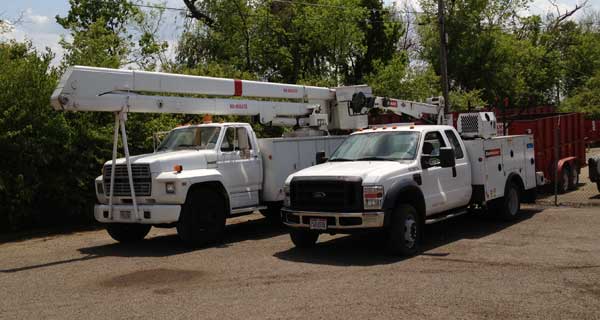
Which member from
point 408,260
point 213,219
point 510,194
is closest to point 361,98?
point 510,194

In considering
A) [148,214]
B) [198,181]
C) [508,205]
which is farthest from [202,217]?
[508,205]

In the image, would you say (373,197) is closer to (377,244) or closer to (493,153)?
(377,244)

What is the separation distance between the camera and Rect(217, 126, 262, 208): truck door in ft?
38.8

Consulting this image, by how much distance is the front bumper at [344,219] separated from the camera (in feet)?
29.6

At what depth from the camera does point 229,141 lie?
1216 cm

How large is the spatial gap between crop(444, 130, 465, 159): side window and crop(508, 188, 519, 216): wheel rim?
6.24 feet

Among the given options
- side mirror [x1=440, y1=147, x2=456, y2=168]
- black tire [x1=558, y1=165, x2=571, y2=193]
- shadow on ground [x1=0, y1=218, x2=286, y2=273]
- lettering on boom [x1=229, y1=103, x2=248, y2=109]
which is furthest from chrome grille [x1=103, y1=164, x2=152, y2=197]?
black tire [x1=558, y1=165, x2=571, y2=193]

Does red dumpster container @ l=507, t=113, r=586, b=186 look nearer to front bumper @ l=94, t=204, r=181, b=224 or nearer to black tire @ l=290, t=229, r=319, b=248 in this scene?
black tire @ l=290, t=229, r=319, b=248

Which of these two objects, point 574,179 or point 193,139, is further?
point 574,179

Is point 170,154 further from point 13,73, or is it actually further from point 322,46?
point 322,46

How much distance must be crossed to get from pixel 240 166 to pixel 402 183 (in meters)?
3.78

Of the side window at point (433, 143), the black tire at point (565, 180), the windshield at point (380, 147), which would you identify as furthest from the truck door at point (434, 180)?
the black tire at point (565, 180)

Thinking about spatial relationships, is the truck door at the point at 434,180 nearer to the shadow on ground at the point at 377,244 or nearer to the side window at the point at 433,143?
the side window at the point at 433,143

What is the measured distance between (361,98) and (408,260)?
21.1 feet
